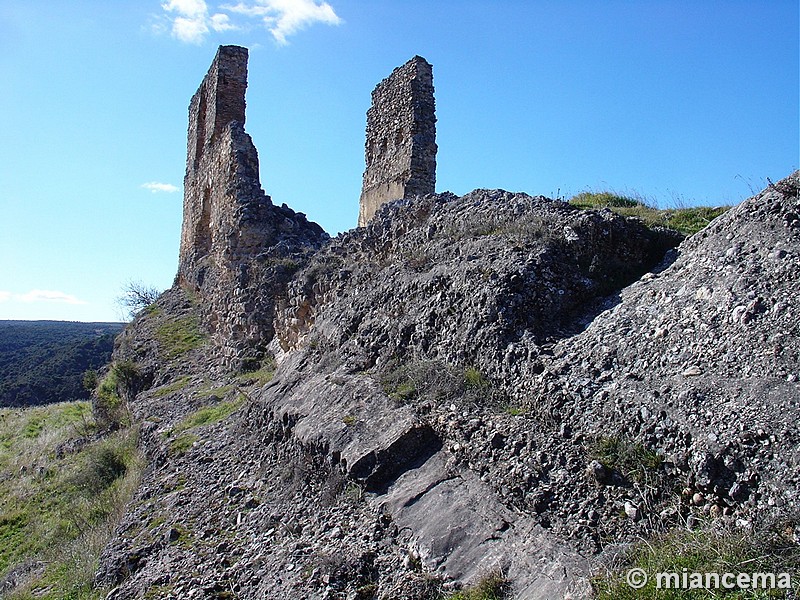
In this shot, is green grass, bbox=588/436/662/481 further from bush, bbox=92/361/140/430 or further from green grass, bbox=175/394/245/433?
bush, bbox=92/361/140/430

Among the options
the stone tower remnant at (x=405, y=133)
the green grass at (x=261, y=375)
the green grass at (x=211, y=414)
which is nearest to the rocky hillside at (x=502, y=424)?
the green grass at (x=211, y=414)

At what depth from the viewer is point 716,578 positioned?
330 centimetres

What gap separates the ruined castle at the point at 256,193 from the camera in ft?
38.3

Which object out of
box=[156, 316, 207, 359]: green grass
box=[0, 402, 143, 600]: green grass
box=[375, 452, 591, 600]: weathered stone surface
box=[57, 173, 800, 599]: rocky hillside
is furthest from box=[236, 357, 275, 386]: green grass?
box=[375, 452, 591, 600]: weathered stone surface

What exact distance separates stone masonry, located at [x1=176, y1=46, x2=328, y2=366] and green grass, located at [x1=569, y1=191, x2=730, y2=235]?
522cm

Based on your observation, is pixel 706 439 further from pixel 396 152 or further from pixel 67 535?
pixel 396 152

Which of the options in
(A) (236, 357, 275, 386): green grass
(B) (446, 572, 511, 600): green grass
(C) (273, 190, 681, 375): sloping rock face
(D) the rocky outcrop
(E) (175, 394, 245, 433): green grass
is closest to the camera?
(B) (446, 572, 511, 600): green grass

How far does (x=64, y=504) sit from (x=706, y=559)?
9.89 meters

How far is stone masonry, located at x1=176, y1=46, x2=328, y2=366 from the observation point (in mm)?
11609

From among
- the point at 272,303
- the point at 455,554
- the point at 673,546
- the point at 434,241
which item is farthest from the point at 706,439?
the point at 272,303

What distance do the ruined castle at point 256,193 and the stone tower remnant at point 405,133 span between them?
0.02 metres

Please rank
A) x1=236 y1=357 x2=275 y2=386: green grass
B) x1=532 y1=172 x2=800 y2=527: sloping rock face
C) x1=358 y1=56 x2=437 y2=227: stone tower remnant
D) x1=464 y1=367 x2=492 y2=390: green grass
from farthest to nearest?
1. x1=358 y1=56 x2=437 y2=227: stone tower remnant
2. x1=236 y1=357 x2=275 y2=386: green grass
3. x1=464 y1=367 x2=492 y2=390: green grass
4. x1=532 y1=172 x2=800 y2=527: sloping rock face

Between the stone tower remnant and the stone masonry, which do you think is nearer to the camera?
the stone masonry

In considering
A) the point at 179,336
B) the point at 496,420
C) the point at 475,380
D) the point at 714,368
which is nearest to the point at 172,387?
the point at 179,336
